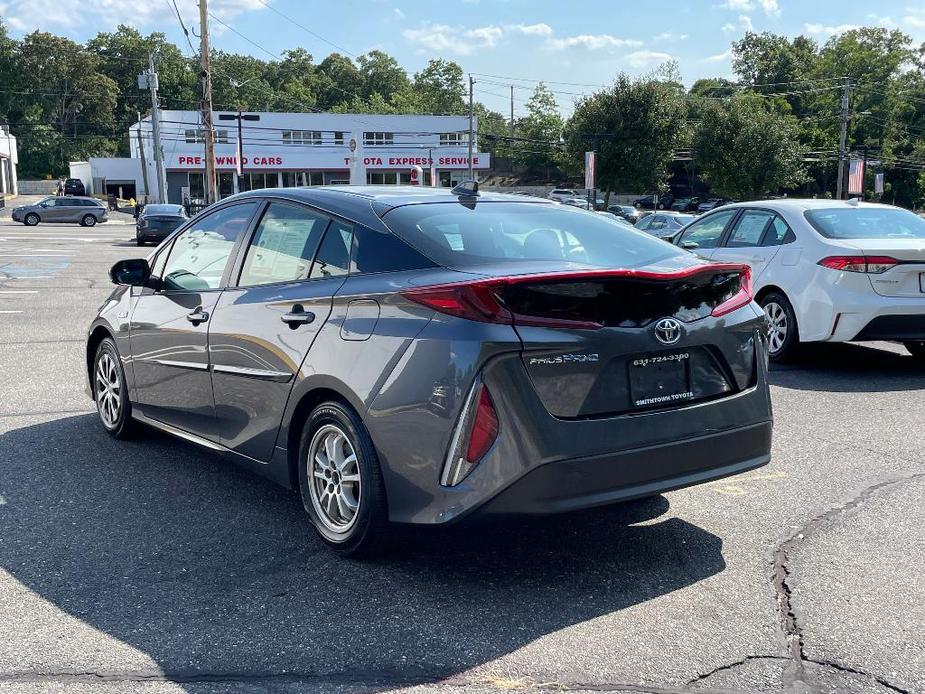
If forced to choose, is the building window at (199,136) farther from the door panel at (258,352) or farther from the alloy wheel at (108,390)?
the door panel at (258,352)

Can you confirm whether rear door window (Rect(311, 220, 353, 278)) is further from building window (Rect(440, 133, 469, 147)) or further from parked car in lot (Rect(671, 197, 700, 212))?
building window (Rect(440, 133, 469, 147))

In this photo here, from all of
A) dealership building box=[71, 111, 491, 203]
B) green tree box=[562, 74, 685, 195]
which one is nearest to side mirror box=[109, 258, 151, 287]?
green tree box=[562, 74, 685, 195]

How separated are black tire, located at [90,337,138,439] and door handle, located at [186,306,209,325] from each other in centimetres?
109

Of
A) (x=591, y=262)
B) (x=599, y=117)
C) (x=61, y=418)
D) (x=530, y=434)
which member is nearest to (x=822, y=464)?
(x=591, y=262)

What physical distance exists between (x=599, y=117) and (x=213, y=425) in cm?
4946

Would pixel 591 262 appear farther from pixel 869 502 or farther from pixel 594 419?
pixel 869 502

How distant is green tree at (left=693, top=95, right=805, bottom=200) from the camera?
57.2 meters

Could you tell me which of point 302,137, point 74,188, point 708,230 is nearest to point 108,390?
point 708,230

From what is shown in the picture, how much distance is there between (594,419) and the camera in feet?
11.7

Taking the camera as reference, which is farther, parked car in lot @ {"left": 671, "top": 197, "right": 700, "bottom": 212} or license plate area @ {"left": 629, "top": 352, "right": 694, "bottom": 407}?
parked car in lot @ {"left": 671, "top": 197, "right": 700, "bottom": 212}

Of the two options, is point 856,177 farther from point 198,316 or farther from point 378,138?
point 378,138

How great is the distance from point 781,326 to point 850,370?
29.0 inches

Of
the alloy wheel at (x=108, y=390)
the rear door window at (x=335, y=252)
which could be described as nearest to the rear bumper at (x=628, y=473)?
the rear door window at (x=335, y=252)

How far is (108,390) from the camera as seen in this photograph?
6086 millimetres
